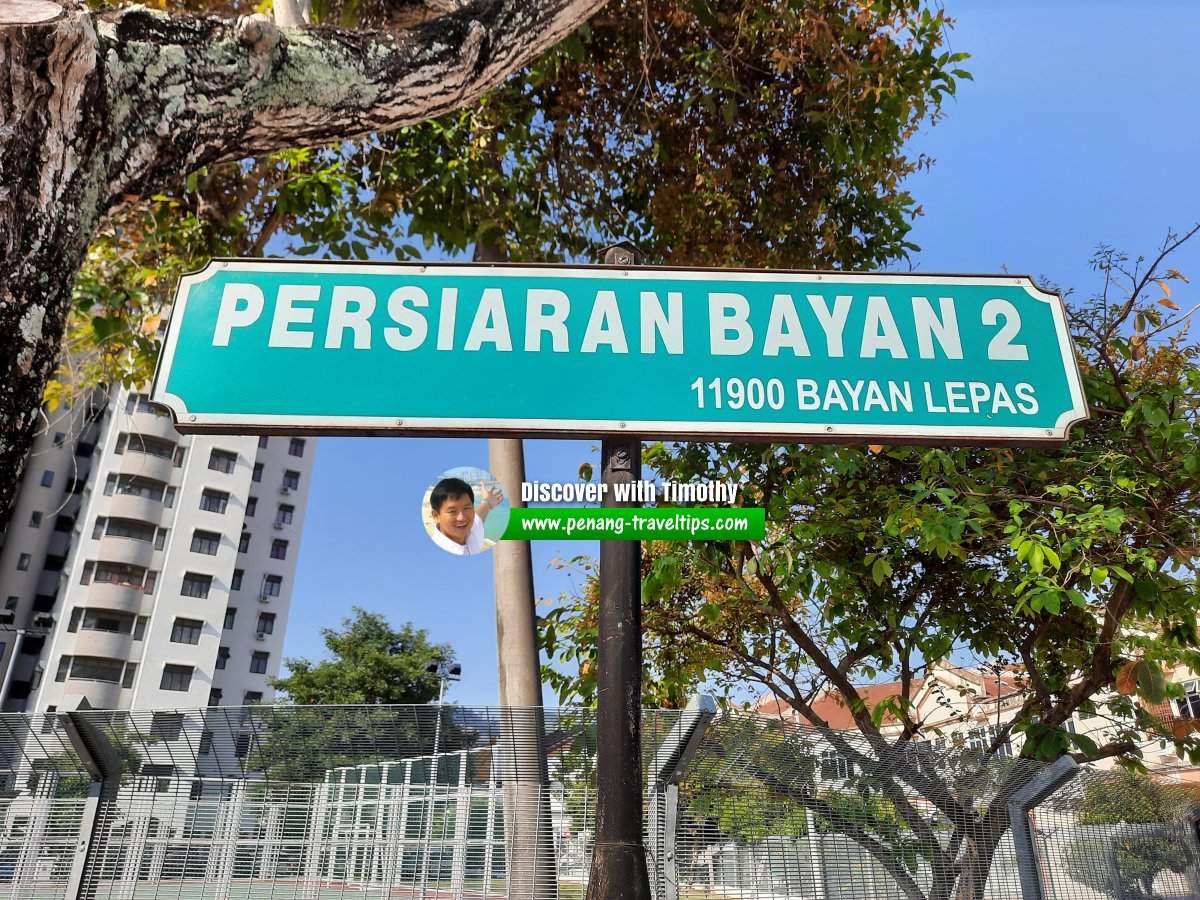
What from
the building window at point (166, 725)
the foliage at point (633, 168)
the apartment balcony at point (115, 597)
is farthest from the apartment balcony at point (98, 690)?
the building window at point (166, 725)

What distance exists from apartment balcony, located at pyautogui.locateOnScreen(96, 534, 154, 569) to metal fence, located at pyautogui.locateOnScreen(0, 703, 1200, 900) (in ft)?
158

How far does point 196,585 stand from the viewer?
1866 inches

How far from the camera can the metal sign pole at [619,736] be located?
1.49m

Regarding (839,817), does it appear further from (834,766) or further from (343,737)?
(343,737)

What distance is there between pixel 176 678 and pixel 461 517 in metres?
50.8

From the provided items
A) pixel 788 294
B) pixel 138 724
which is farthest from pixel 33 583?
pixel 788 294

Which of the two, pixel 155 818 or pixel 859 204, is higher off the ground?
pixel 859 204

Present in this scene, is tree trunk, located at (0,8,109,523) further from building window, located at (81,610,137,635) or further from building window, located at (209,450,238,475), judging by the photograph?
building window, located at (209,450,238,475)

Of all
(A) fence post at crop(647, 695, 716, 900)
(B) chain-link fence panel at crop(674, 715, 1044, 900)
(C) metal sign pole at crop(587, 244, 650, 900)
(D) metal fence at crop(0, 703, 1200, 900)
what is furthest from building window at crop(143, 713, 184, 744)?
(C) metal sign pole at crop(587, 244, 650, 900)

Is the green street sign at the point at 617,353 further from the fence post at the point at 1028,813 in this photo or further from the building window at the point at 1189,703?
the building window at the point at 1189,703

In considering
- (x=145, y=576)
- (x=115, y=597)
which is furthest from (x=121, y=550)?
(x=115, y=597)

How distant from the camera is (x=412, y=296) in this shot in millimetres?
1830

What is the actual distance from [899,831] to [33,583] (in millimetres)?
56344

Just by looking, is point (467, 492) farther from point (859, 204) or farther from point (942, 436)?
point (859, 204)
